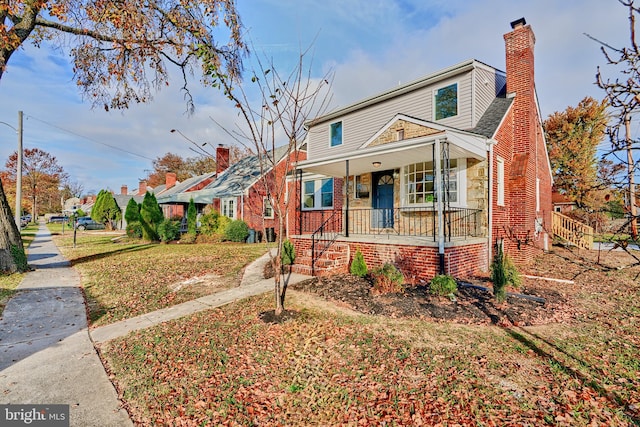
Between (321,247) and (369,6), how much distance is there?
702 cm

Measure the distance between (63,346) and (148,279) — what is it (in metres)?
4.09

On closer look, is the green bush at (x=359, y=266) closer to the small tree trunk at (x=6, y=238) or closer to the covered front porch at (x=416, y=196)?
the covered front porch at (x=416, y=196)

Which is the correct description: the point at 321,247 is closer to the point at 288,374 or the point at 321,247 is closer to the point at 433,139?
the point at 433,139

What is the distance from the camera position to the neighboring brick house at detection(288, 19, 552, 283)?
25.6ft

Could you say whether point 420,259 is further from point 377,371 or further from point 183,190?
point 183,190

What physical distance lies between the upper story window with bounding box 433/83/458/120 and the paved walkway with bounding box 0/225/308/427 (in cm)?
762

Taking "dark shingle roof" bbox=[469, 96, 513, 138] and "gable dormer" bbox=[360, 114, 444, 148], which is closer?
"dark shingle roof" bbox=[469, 96, 513, 138]

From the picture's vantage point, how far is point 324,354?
4.07m

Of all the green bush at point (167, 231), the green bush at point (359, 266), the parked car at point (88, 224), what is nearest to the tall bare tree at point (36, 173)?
the parked car at point (88, 224)

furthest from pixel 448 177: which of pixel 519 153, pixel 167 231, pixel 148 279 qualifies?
pixel 167 231

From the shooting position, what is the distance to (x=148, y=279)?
870cm

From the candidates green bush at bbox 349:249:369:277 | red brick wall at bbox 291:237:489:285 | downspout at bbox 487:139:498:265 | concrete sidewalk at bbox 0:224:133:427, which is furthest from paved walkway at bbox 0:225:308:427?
downspout at bbox 487:139:498:265

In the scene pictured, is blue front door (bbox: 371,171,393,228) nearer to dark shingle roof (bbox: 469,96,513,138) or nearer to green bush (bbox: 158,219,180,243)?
dark shingle roof (bbox: 469,96,513,138)

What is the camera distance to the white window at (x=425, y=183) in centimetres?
960
